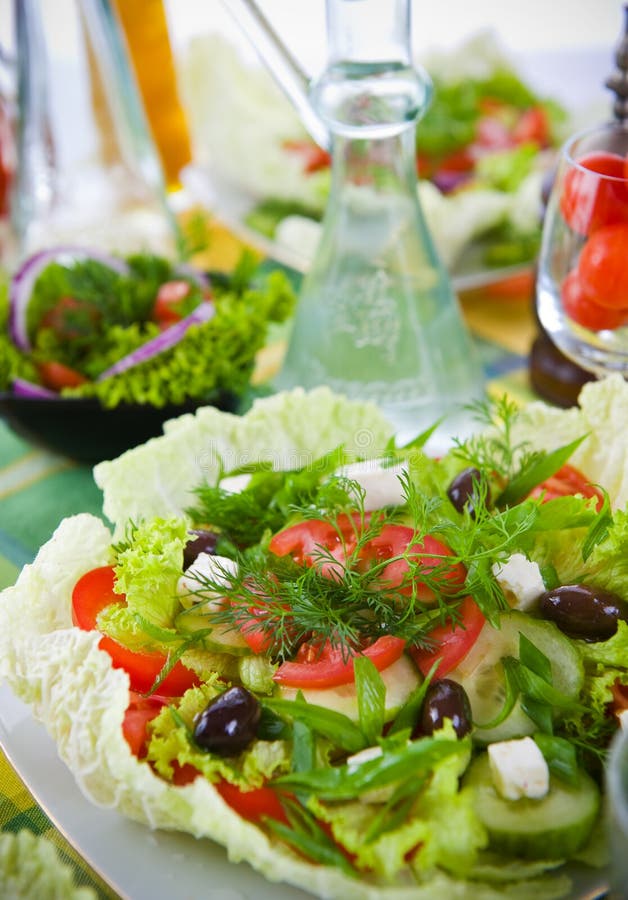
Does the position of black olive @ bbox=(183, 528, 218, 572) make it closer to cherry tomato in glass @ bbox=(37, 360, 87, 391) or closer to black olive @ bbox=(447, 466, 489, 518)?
black olive @ bbox=(447, 466, 489, 518)

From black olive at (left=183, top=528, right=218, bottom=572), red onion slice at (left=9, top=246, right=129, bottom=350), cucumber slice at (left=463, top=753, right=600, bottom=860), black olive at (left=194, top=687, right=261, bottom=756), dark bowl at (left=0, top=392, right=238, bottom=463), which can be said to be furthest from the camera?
red onion slice at (left=9, top=246, right=129, bottom=350)

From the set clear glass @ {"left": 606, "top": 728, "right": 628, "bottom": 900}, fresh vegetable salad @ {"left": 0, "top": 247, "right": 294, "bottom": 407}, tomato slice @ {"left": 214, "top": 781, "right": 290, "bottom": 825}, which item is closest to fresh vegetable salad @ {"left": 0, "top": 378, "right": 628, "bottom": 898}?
tomato slice @ {"left": 214, "top": 781, "right": 290, "bottom": 825}

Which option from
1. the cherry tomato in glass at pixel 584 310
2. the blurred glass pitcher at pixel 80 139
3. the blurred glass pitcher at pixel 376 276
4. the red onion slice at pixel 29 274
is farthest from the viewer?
the blurred glass pitcher at pixel 80 139

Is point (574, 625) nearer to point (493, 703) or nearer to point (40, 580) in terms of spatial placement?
point (493, 703)

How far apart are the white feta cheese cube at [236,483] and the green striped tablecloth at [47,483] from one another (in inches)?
17.0

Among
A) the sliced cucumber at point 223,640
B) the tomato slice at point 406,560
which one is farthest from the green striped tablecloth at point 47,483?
the tomato slice at point 406,560

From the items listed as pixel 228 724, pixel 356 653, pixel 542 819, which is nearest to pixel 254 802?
pixel 228 724

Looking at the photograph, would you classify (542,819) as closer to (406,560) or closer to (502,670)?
(502,670)

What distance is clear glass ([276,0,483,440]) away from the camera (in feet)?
6.10

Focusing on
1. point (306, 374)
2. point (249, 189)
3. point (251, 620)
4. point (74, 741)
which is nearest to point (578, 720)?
point (251, 620)

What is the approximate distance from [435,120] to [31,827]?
7.53ft

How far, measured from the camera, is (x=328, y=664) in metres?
1.21

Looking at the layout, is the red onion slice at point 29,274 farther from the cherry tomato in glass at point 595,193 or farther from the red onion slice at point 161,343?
the cherry tomato in glass at point 595,193

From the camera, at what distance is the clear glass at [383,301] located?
73.2 inches
